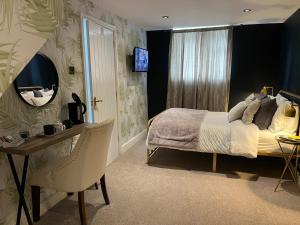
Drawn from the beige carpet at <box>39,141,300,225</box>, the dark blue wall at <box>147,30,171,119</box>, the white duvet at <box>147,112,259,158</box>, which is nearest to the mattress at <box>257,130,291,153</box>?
the white duvet at <box>147,112,259,158</box>

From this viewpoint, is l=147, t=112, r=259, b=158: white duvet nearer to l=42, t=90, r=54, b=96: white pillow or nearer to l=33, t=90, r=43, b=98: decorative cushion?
l=42, t=90, r=54, b=96: white pillow

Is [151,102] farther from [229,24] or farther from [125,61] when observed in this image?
[229,24]

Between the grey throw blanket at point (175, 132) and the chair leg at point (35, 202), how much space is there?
171 centimetres

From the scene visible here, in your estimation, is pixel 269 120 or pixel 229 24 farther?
pixel 229 24

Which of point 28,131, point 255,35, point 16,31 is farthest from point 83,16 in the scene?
point 255,35

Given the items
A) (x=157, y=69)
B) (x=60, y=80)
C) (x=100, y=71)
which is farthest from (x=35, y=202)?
(x=157, y=69)

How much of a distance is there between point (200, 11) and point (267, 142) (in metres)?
2.19

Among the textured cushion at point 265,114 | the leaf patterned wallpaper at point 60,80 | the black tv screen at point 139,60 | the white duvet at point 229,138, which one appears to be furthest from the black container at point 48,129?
the textured cushion at point 265,114

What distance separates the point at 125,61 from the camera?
4.12m

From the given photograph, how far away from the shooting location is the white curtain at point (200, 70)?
4715 mm

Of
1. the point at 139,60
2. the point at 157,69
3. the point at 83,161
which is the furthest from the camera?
the point at 157,69

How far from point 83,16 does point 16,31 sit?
1.88 m

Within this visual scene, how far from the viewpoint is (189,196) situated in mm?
2645

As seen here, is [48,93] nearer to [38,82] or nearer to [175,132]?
[38,82]
